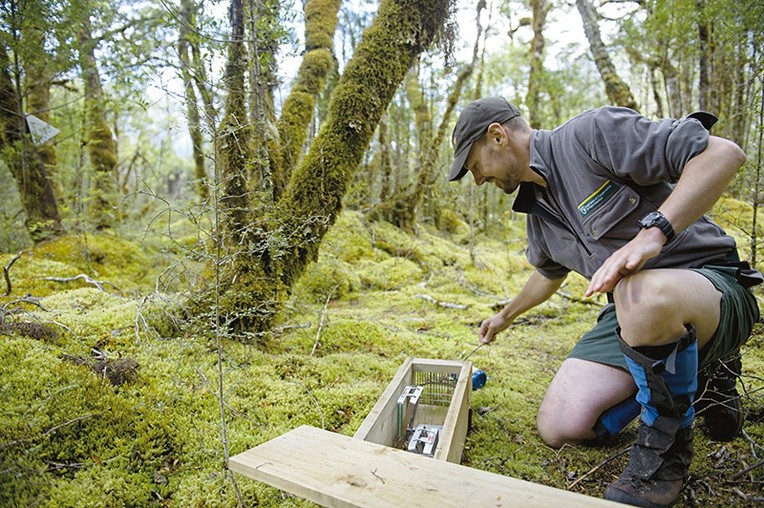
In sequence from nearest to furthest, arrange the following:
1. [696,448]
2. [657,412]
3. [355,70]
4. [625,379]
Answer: [657,412]
[696,448]
[625,379]
[355,70]

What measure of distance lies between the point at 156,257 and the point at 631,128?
260 inches

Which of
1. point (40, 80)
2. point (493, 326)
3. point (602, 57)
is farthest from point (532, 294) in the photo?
point (40, 80)

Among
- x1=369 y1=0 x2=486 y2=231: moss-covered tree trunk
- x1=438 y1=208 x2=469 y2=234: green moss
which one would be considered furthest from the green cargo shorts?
x1=438 y1=208 x2=469 y2=234: green moss

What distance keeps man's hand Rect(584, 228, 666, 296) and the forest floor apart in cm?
86

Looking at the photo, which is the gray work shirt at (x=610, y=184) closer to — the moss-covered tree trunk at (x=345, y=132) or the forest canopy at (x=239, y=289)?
the forest canopy at (x=239, y=289)

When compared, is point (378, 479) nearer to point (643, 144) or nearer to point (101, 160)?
point (643, 144)

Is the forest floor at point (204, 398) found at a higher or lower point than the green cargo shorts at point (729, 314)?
lower

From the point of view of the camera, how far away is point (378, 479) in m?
1.28

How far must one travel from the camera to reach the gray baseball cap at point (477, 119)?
218cm

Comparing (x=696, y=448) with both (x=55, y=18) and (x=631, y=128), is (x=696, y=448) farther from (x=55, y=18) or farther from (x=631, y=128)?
(x=55, y=18)

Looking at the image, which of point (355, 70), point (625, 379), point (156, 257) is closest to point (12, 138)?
point (156, 257)

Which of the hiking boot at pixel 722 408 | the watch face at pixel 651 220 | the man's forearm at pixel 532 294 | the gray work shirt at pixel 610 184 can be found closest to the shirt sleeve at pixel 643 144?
the gray work shirt at pixel 610 184

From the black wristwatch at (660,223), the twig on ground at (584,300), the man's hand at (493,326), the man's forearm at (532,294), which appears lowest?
the twig on ground at (584,300)

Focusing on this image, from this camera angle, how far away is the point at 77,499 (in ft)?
4.60
